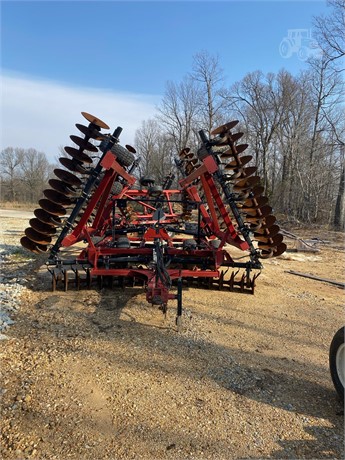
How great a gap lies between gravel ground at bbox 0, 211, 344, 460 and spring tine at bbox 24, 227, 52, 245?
35.0 inches

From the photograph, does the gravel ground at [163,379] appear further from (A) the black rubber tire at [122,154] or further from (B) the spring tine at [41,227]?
(A) the black rubber tire at [122,154]

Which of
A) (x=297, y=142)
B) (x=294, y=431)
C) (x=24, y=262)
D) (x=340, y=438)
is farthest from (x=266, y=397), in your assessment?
(x=297, y=142)

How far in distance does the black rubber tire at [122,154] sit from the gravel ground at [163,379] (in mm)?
2265

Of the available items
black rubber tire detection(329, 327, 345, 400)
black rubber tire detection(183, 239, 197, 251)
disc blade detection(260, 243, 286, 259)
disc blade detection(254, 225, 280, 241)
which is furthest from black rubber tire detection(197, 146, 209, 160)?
black rubber tire detection(329, 327, 345, 400)

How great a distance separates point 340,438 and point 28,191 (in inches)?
2224

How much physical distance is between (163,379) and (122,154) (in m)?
3.49

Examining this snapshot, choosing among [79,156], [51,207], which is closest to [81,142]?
[79,156]

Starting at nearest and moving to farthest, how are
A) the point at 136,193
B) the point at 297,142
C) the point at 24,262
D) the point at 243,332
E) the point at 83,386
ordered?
the point at 83,386 → the point at 243,332 → the point at 24,262 → the point at 136,193 → the point at 297,142

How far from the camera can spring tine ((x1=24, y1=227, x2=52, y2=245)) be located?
19.0 ft

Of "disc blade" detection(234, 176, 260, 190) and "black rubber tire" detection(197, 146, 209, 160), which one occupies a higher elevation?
"black rubber tire" detection(197, 146, 209, 160)

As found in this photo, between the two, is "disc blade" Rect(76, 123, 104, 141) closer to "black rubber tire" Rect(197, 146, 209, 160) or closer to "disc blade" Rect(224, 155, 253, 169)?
"black rubber tire" Rect(197, 146, 209, 160)

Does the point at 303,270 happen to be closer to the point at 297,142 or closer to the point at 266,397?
the point at 266,397

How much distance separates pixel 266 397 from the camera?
3.15 meters

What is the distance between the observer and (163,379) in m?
3.34
